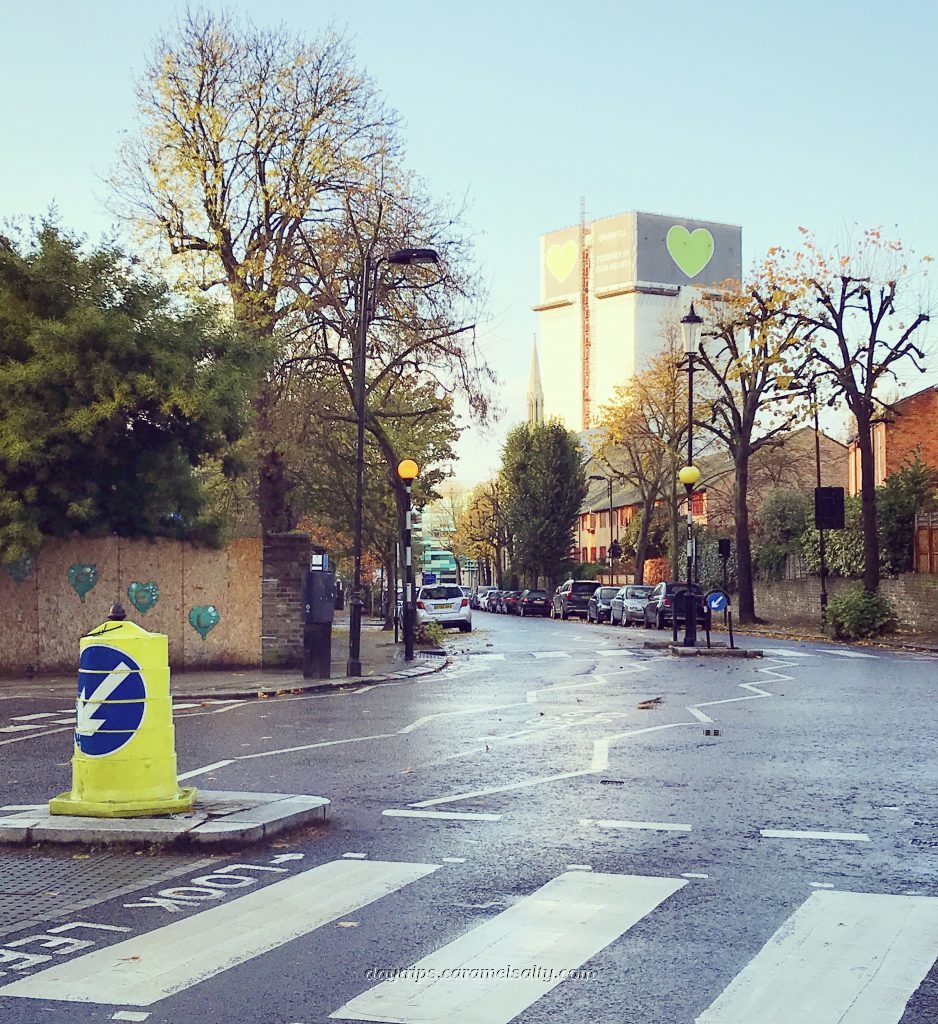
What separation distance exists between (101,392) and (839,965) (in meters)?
16.6

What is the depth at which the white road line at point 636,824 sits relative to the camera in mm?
8203

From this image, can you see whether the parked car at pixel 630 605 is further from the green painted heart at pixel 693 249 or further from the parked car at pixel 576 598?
the green painted heart at pixel 693 249

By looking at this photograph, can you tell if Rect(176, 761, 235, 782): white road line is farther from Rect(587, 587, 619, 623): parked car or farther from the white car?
Rect(587, 587, 619, 623): parked car

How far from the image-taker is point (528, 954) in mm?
5410

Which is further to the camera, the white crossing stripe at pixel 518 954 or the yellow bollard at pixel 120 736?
the yellow bollard at pixel 120 736

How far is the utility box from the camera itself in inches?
829

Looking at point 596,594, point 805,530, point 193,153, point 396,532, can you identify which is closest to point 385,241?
point 193,153

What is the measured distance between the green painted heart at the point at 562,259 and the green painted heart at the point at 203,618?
154629mm

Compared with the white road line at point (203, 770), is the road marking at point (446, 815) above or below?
below

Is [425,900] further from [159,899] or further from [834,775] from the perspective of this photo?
[834,775]

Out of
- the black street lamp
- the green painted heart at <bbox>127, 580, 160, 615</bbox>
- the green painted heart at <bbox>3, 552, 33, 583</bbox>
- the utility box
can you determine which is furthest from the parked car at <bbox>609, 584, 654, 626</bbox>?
the green painted heart at <bbox>3, 552, 33, 583</bbox>

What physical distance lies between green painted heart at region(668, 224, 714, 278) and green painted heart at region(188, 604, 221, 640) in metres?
149

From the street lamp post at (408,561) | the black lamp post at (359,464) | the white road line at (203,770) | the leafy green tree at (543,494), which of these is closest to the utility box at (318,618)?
the black lamp post at (359,464)

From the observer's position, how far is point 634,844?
7.70 metres
